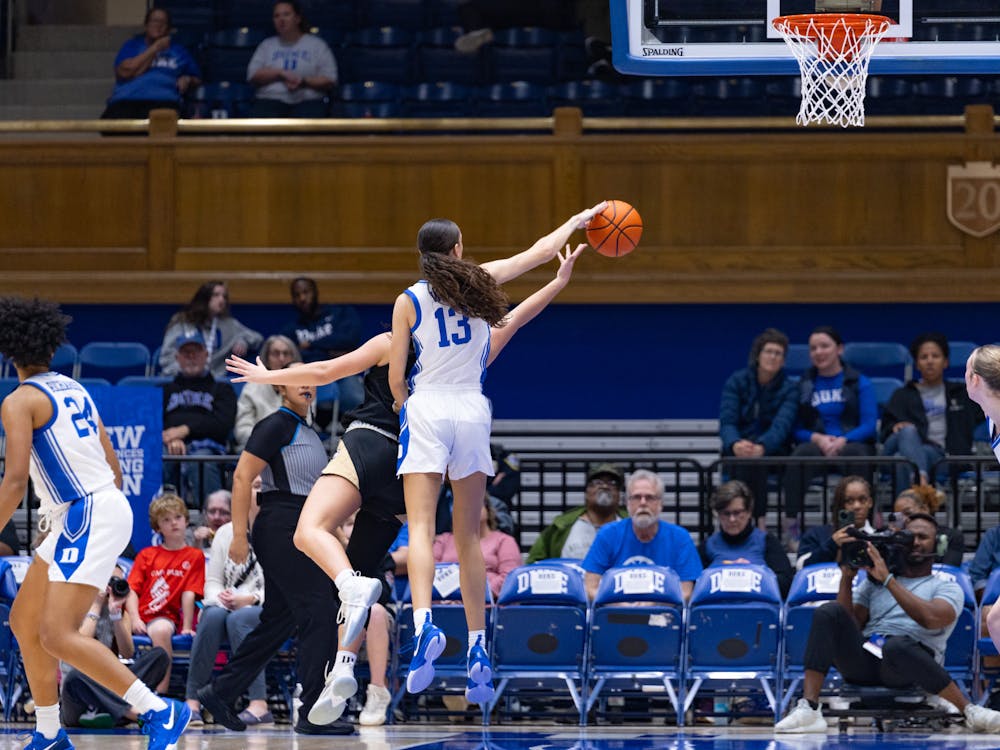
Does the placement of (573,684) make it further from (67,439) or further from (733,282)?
(733,282)

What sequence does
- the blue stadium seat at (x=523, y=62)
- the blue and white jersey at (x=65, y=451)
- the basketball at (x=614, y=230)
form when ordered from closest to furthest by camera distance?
the blue and white jersey at (x=65, y=451) < the basketball at (x=614, y=230) < the blue stadium seat at (x=523, y=62)

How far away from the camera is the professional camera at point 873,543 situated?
9664 millimetres

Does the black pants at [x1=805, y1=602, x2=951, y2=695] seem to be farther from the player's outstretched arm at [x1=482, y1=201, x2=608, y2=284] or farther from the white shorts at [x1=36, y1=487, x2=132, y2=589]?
the white shorts at [x1=36, y1=487, x2=132, y2=589]

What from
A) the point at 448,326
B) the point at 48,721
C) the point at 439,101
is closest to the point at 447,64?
the point at 439,101

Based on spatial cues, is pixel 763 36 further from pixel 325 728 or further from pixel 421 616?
pixel 325 728

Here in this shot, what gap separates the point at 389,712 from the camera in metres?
10.2

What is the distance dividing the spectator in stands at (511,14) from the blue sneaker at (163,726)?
10.6 metres

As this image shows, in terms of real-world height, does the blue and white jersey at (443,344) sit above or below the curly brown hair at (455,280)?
below

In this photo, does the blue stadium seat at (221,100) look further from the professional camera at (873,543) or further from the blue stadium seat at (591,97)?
the professional camera at (873,543)

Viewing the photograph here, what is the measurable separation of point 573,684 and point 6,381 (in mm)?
6086

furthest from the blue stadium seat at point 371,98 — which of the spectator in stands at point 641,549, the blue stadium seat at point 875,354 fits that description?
the spectator in stands at point 641,549

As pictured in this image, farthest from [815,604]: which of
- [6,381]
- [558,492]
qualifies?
[6,381]

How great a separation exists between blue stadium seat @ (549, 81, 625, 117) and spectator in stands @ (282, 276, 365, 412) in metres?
3.40

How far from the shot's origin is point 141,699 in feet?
22.7
